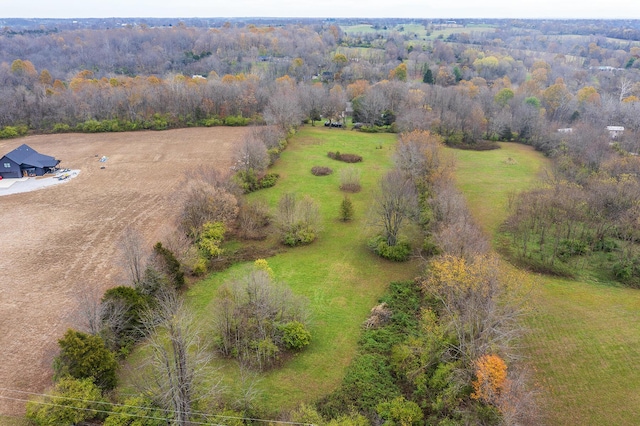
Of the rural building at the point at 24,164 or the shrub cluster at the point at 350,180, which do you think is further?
the rural building at the point at 24,164

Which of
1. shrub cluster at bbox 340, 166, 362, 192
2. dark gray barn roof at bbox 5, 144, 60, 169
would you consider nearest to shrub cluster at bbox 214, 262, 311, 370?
shrub cluster at bbox 340, 166, 362, 192

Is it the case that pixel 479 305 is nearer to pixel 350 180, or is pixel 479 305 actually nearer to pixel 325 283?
pixel 325 283

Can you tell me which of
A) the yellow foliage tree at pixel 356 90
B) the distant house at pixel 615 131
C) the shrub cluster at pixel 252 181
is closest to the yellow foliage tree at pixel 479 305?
the shrub cluster at pixel 252 181

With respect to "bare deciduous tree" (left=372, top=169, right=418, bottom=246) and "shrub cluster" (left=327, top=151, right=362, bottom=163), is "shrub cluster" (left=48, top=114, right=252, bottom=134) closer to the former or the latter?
"shrub cluster" (left=327, top=151, right=362, bottom=163)

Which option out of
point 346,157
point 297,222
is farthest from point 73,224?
point 346,157

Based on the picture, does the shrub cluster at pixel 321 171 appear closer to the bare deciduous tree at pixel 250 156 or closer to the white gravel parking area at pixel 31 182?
the bare deciduous tree at pixel 250 156

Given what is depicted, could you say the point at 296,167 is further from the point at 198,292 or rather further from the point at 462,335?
the point at 462,335
